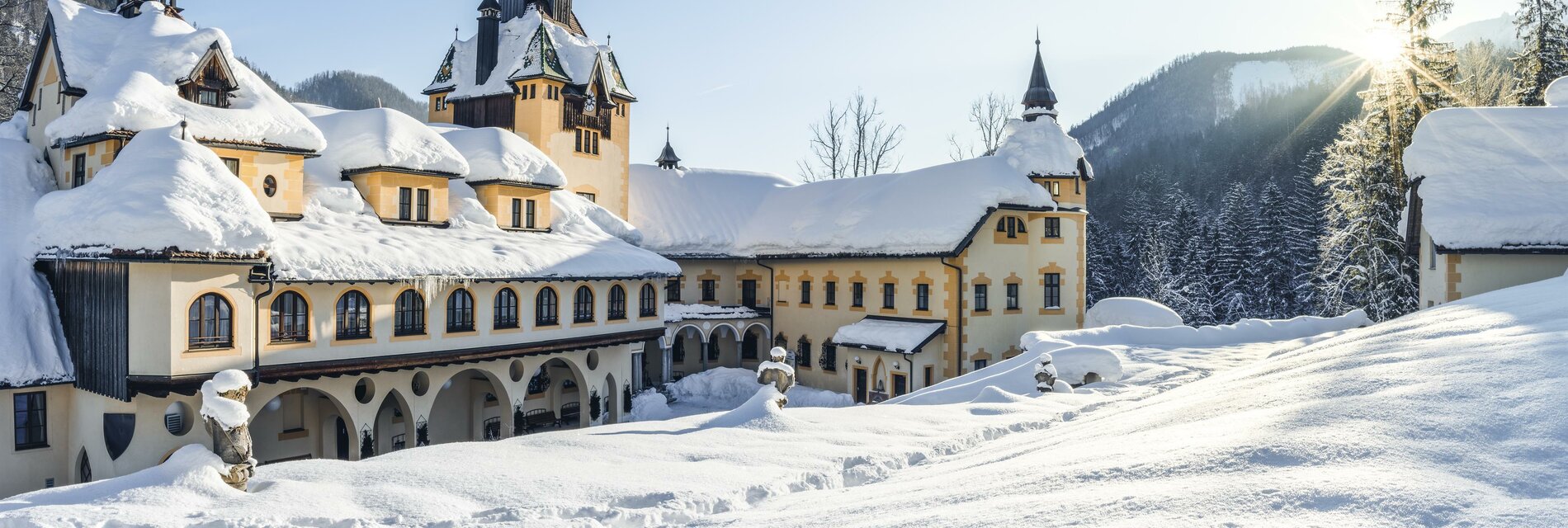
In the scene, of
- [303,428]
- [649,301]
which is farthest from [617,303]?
[303,428]

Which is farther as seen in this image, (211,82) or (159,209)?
(211,82)

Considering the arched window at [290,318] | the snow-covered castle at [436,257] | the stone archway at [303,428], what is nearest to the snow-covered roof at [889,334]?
the snow-covered castle at [436,257]

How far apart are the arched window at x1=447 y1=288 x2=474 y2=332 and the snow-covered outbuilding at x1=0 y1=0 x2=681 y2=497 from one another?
0.05 meters

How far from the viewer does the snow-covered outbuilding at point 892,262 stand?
30.5m

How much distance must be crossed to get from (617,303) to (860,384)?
1041 cm

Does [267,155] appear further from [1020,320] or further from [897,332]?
[1020,320]

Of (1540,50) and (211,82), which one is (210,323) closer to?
(211,82)

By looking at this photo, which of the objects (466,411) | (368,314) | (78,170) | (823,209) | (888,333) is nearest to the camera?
(78,170)

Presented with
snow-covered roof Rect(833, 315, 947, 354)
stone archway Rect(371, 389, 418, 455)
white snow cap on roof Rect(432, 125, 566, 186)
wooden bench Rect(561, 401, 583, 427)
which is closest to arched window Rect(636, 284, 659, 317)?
wooden bench Rect(561, 401, 583, 427)

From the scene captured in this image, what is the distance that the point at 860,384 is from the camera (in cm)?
3216

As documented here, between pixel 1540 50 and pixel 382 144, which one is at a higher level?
pixel 1540 50

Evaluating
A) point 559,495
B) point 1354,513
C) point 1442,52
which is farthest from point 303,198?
point 1442,52

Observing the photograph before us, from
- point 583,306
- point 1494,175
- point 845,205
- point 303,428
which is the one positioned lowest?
point 303,428

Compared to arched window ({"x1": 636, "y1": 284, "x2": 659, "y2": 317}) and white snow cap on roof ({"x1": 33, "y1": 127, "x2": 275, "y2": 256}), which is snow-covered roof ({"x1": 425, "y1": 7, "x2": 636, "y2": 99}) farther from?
white snow cap on roof ({"x1": 33, "y1": 127, "x2": 275, "y2": 256})
